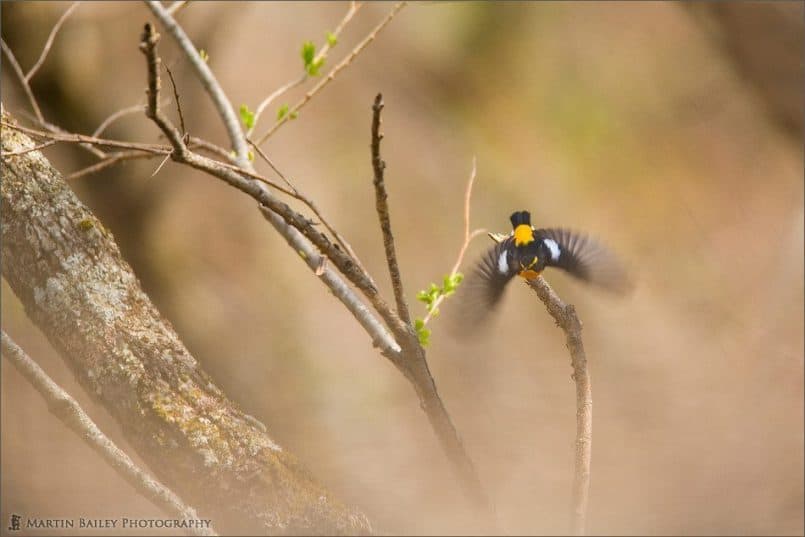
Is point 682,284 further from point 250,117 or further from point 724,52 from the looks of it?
point 250,117

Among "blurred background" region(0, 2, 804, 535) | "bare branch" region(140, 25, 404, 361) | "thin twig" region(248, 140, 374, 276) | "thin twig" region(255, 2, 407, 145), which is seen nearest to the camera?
"bare branch" region(140, 25, 404, 361)

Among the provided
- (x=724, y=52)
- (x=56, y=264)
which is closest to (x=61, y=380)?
(x=56, y=264)

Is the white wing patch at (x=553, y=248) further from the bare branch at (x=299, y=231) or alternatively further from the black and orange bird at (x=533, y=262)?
the bare branch at (x=299, y=231)

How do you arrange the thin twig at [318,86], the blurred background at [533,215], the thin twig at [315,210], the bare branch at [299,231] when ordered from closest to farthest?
the bare branch at [299,231] < the thin twig at [315,210] < the thin twig at [318,86] < the blurred background at [533,215]

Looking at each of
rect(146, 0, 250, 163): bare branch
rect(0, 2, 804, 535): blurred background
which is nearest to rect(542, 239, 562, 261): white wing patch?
rect(146, 0, 250, 163): bare branch

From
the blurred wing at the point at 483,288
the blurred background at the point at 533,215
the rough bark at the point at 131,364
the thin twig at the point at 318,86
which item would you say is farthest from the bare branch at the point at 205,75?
the blurred background at the point at 533,215

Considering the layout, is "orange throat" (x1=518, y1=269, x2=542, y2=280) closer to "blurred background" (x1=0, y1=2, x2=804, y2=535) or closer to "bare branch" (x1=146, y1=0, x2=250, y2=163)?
"bare branch" (x1=146, y1=0, x2=250, y2=163)
